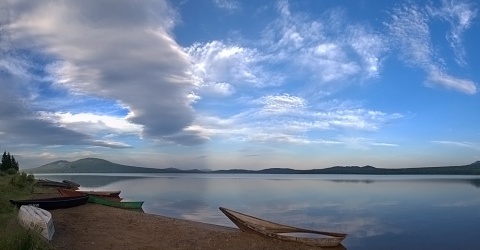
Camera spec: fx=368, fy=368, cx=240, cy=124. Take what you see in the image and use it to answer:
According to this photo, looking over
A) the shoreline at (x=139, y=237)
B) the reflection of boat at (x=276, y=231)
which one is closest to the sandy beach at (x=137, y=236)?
the shoreline at (x=139, y=237)

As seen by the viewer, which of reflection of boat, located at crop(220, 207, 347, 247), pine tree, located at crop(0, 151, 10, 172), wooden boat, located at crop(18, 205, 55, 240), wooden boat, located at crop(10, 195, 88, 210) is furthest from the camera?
pine tree, located at crop(0, 151, 10, 172)

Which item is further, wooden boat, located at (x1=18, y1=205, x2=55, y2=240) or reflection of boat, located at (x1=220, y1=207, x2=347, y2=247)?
reflection of boat, located at (x1=220, y1=207, x2=347, y2=247)

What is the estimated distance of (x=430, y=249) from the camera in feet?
55.7

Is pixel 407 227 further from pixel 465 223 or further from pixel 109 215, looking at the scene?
pixel 109 215

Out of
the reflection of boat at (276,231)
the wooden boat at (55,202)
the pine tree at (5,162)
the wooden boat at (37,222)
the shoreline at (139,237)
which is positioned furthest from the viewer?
the pine tree at (5,162)

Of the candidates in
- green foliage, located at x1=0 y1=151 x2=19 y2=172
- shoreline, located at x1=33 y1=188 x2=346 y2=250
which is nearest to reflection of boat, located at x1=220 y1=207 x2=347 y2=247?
shoreline, located at x1=33 y1=188 x2=346 y2=250

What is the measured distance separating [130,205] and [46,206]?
247 inches

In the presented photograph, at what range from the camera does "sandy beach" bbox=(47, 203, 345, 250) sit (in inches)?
504

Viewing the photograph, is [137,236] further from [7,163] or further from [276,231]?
[7,163]

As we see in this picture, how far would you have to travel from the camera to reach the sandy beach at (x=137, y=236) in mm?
12797

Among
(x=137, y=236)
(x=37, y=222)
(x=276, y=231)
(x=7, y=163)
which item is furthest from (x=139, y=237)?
(x=7, y=163)

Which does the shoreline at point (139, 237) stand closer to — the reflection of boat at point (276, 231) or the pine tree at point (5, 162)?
the reflection of boat at point (276, 231)

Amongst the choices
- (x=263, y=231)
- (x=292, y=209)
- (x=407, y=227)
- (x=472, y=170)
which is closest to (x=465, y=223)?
(x=407, y=227)

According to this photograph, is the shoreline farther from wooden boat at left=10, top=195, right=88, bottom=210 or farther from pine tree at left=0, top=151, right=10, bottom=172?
pine tree at left=0, top=151, right=10, bottom=172
